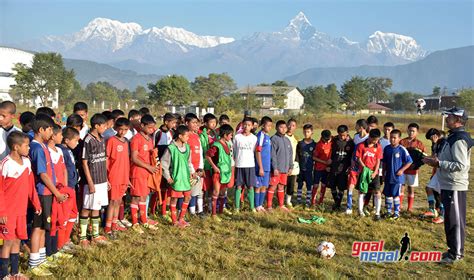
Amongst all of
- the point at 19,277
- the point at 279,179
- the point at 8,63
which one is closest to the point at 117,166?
the point at 19,277

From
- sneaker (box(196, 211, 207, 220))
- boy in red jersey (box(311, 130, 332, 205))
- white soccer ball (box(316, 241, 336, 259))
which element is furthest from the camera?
boy in red jersey (box(311, 130, 332, 205))

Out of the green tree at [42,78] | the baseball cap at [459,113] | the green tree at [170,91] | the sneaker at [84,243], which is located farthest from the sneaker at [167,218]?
the green tree at [170,91]

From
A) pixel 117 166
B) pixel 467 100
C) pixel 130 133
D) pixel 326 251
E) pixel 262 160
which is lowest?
pixel 326 251

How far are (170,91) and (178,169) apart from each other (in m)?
60.5

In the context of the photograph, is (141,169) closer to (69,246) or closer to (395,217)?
(69,246)

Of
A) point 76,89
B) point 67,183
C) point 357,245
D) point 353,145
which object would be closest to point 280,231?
point 357,245

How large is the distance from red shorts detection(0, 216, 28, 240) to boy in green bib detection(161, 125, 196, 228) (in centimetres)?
274

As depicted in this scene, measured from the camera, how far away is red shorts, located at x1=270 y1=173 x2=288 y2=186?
8.18 metres

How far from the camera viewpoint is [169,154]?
6883mm

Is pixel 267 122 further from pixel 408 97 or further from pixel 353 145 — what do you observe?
pixel 408 97

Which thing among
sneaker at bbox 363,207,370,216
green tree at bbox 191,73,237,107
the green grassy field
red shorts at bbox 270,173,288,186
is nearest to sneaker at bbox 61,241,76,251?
the green grassy field

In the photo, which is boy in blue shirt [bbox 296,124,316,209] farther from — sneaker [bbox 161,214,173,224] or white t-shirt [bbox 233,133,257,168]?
sneaker [bbox 161,214,173,224]

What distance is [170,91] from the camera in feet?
216

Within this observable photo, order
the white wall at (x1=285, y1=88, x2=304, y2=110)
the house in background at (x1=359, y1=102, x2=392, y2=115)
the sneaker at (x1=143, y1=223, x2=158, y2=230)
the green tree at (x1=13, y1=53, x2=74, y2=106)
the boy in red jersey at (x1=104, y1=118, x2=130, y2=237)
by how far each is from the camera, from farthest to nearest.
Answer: the white wall at (x1=285, y1=88, x2=304, y2=110) → the house in background at (x1=359, y1=102, x2=392, y2=115) → the green tree at (x1=13, y1=53, x2=74, y2=106) → the sneaker at (x1=143, y1=223, x2=158, y2=230) → the boy in red jersey at (x1=104, y1=118, x2=130, y2=237)
